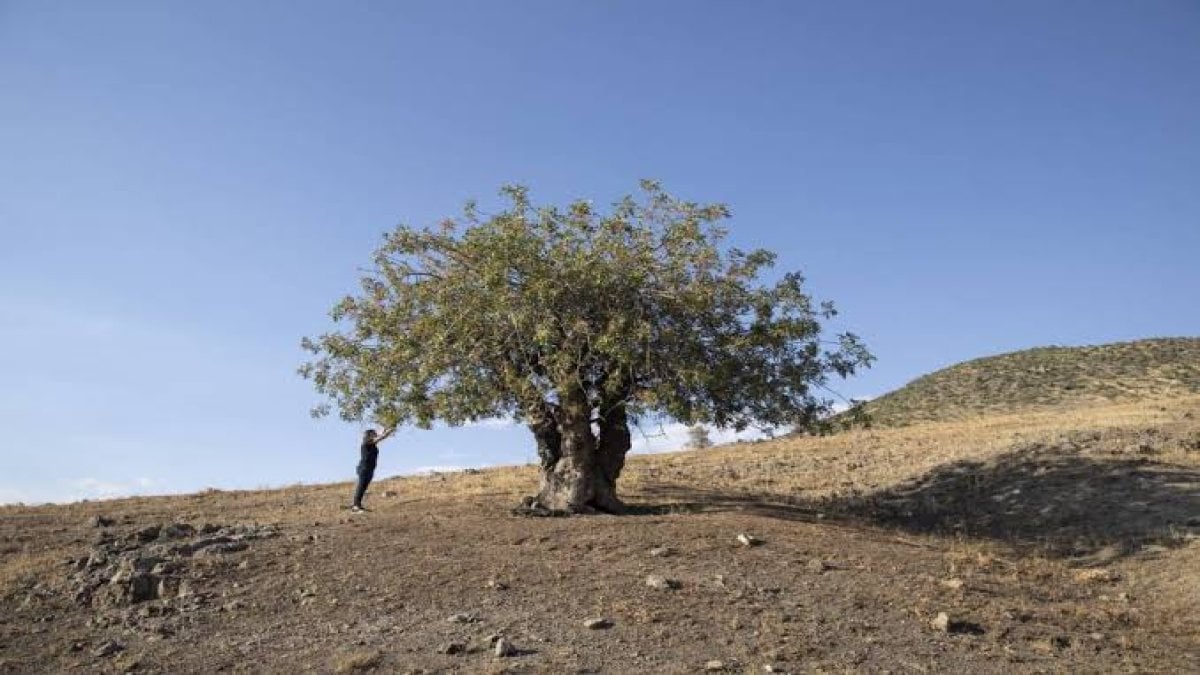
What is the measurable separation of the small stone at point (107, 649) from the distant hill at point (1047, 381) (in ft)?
115

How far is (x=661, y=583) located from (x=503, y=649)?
107 inches

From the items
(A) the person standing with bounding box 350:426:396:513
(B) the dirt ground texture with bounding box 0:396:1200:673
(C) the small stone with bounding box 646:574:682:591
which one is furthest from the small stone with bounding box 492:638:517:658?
(A) the person standing with bounding box 350:426:396:513

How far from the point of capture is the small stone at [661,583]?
11.2 meters

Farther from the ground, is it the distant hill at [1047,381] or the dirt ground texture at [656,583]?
the distant hill at [1047,381]

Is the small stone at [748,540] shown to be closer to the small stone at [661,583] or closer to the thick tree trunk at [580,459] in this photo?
the small stone at [661,583]

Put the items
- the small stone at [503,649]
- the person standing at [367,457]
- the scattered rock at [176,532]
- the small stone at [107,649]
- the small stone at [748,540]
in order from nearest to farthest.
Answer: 1. the small stone at [503,649]
2. the small stone at [107,649]
3. the small stone at [748,540]
4. the scattered rock at [176,532]
5. the person standing at [367,457]

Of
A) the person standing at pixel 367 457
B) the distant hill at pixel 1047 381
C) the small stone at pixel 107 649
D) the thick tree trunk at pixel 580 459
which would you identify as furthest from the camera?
the distant hill at pixel 1047 381

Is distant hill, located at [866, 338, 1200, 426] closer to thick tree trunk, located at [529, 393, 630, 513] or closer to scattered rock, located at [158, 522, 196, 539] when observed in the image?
thick tree trunk, located at [529, 393, 630, 513]

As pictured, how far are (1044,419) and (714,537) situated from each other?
2072cm

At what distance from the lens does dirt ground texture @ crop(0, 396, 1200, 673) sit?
30.9 ft

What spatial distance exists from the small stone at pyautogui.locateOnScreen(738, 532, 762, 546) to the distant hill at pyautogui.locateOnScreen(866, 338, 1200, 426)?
2813 centimetres

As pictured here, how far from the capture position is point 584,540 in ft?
44.9

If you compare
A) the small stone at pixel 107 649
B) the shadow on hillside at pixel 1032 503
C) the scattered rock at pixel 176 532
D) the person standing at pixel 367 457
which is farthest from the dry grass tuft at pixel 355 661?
the person standing at pixel 367 457

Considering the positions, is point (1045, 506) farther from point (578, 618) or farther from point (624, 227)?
point (578, 618)
